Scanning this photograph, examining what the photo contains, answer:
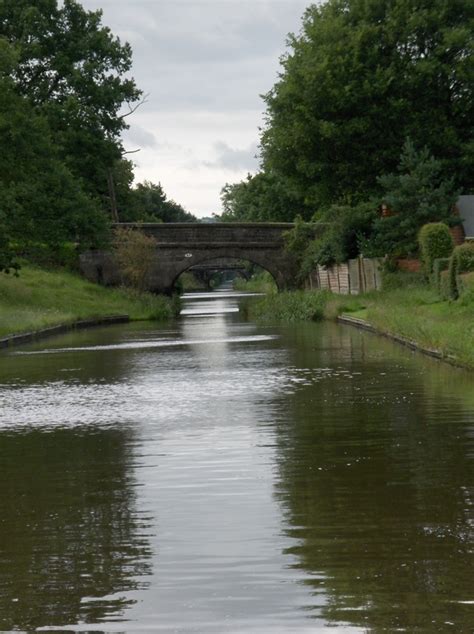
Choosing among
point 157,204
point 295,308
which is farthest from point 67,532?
point 157,204

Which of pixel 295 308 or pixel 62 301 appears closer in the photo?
pixel 295 308

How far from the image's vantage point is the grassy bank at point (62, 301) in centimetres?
4725

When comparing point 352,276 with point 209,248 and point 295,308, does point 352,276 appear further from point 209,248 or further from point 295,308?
point 209,248

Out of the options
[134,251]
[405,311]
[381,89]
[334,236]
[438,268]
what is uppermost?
[381,89]

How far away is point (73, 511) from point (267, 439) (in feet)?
13.3

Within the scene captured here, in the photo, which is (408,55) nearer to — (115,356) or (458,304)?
(458,304)

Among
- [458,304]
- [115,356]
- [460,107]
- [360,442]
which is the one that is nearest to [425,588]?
[360,442]

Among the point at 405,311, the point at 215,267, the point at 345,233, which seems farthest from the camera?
the point at 215,267

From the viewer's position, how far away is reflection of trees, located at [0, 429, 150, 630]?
6777 millimetres

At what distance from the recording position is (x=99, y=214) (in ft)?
189

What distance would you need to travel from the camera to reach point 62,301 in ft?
186

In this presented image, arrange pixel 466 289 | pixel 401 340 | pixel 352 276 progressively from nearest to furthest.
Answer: pixel 401 340, pixel 466 289, pixel 352 276

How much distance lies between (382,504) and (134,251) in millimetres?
56918

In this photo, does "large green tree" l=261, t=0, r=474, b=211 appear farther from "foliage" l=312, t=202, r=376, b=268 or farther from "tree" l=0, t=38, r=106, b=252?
"tree" l=0, t=38, r=106, b=252
